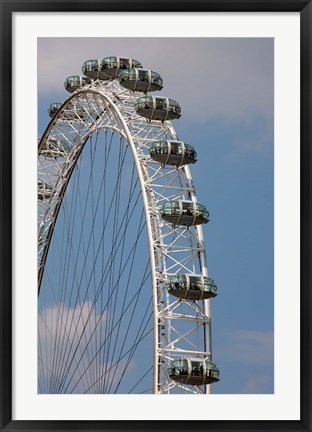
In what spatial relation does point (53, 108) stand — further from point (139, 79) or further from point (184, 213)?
point (184, 213)

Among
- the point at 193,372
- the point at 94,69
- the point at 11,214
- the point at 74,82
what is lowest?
the point at 193,372

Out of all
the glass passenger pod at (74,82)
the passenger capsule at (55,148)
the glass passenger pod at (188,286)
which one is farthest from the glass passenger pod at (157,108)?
the passenger capsule at (55,148)

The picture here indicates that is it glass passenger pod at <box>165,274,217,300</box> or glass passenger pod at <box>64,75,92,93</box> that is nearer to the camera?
glass passenger pod at <box>165,274,217,300</box>

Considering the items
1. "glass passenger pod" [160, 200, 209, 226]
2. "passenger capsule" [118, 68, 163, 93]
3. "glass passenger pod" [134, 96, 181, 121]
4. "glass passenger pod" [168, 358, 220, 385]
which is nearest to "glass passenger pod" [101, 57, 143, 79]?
"passenger capsule" [118, 68, 163, 93]

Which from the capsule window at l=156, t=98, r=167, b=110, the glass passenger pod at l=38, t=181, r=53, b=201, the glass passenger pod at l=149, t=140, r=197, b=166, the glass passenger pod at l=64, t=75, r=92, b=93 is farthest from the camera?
the glass passenger pod at l=38, t=181, r=53, b=201

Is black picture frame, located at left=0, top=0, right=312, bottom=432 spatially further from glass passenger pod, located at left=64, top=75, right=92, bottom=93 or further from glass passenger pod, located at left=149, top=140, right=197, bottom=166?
glass passenger pod, located at left=64, top=75, right=92, bottom=93

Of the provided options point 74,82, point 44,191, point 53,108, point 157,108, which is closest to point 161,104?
point 157,108
